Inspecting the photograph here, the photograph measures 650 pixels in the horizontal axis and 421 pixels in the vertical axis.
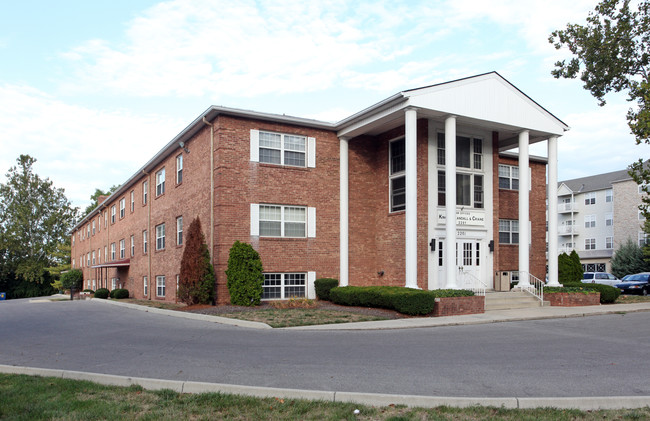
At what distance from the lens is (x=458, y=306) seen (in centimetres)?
1684

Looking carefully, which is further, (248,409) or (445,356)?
(445,356)

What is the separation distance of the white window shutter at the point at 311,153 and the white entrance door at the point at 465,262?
19.8 ft

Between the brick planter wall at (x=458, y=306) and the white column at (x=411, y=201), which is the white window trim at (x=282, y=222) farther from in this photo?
the brick planter wall at (x=458, y=306)

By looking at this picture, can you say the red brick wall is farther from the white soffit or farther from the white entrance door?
the white soffit

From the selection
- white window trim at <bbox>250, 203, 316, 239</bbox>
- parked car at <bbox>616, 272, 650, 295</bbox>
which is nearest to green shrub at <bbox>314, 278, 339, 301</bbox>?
white window trim at <bbox>250, 203, 316, 239</bbox>

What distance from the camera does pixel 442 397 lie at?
5883 mm

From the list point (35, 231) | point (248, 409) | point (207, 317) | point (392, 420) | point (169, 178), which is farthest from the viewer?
point (35, 231)

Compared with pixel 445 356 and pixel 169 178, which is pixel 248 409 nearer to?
pixel 445 356

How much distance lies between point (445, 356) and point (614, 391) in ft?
10.1

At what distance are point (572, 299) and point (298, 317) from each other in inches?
429

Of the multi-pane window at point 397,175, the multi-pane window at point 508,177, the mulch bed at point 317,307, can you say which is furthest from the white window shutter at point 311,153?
the multi-pane window at point 508,177

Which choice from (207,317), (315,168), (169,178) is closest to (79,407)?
(207,317)

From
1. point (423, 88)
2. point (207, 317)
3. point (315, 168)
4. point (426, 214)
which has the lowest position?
point (207, 317)

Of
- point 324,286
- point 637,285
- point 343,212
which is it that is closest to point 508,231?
point 343,212
